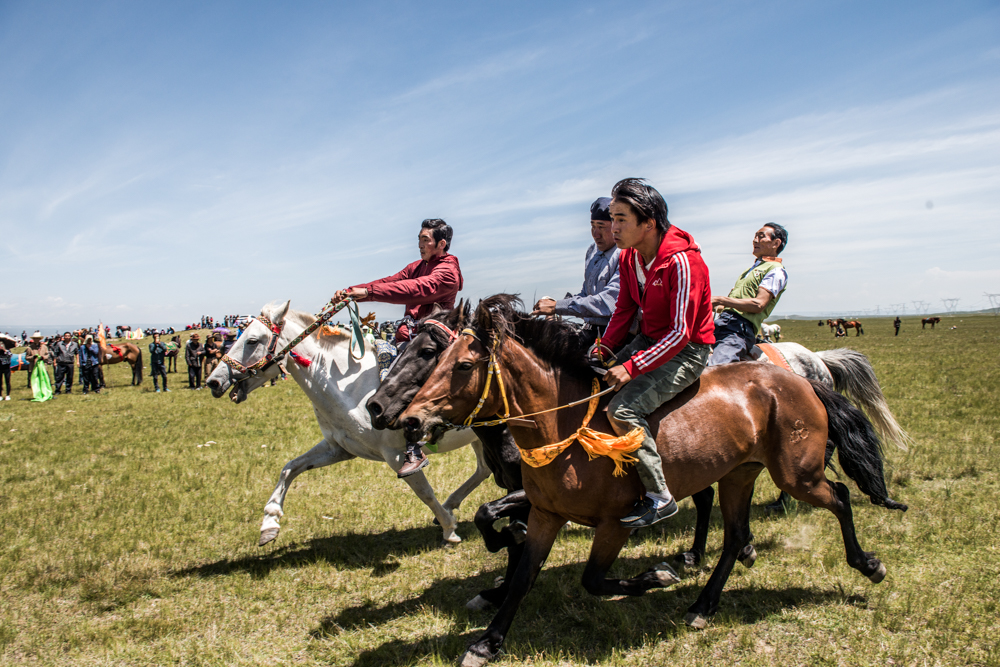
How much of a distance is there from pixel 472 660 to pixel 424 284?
3229 mm

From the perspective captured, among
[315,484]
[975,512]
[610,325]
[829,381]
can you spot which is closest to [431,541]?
[315,484]

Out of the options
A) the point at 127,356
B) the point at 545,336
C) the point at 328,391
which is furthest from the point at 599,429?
the point at 127,356

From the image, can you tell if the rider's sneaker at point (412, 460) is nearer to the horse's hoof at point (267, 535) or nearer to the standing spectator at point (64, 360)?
the horse's hoof at point (267, 535)

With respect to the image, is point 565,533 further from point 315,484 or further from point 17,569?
point 17,569

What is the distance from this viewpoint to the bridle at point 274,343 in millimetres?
6090

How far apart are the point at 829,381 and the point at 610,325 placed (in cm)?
370

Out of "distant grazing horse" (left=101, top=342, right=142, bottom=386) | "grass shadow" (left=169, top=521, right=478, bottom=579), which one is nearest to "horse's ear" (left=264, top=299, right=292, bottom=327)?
"grass shadow" (left=169, top=521, right=478, bottom=579)

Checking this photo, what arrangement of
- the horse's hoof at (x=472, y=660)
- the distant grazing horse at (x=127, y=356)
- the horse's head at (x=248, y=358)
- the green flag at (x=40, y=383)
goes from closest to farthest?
the horse's hoof at (x=472, y=660), the horse's head at (x=248, y=358), the green flag at (x=40, y=383), the distant grazing horse at (x=127, y=356)

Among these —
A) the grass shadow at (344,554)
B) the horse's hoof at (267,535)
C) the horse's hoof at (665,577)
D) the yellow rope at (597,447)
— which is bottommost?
the grass shadow at (344,554)

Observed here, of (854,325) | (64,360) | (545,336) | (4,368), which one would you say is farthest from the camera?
(854,325)

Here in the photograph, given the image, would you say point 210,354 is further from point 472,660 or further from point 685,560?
point 472,660

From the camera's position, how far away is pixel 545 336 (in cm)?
413

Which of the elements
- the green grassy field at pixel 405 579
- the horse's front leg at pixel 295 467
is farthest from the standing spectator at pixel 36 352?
the horse's front leg at pixel 295 467

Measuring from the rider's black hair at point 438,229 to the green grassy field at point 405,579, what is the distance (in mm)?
3362
